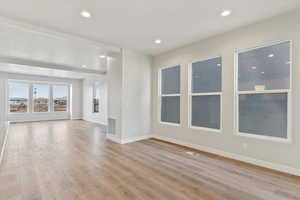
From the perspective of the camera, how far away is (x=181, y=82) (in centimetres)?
426

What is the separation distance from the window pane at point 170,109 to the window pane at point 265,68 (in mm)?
1839

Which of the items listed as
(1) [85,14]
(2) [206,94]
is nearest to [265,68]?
(2) [206,94]

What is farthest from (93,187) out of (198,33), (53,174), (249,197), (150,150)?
(198,33)

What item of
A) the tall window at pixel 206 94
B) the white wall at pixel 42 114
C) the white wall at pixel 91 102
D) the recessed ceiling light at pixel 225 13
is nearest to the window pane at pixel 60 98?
the white wall at pixel 42 114

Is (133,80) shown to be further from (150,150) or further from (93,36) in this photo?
(150,150)

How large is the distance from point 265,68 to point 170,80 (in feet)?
8.19

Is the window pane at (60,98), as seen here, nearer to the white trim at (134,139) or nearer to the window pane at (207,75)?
the white trim at (134,139)

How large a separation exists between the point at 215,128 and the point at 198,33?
2.32 m

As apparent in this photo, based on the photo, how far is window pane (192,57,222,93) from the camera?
3579 mm

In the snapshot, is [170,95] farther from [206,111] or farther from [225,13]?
[225,13]

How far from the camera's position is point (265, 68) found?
2.91 metres

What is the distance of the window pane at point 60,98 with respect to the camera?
9.27 m

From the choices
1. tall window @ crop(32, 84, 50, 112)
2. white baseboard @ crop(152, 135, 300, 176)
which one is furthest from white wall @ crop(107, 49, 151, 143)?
tall window @ crop(32, 84, 50, 112)

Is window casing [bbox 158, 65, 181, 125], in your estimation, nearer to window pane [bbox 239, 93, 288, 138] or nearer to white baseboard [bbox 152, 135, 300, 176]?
white baseboard [bbox 152, 135, 300, 176]
